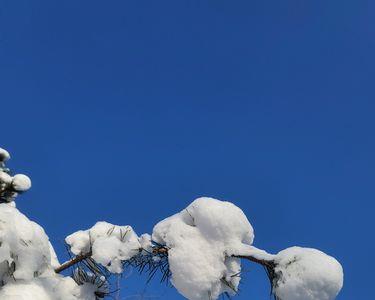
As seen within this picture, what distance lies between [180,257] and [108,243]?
0.56 metres

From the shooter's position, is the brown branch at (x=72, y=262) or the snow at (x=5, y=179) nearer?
the brown branch at (x=72, y=262)

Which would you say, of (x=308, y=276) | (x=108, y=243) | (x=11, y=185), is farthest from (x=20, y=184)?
(x=308, y=276)

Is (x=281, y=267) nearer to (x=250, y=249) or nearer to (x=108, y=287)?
(x=250, y=249)

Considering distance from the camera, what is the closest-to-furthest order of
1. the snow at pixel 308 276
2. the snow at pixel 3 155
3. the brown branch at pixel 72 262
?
the snow at pixel 308 276, the brown branch at pixel 72 262, the snow at pixel 3 155

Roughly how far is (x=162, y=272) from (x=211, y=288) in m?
0.59

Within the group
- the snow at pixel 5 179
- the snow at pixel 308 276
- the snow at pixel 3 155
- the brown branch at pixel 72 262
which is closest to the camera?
the snow at pixel 308 276

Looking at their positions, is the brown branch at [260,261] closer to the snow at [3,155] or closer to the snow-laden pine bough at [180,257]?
the snow-laden pine bough at [180,257]

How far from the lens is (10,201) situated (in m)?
4.50

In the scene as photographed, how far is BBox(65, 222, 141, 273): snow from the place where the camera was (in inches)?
142

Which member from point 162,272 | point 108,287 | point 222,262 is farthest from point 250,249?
point 108,287

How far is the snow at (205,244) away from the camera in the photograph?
3.47 meters

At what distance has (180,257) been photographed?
3529mm

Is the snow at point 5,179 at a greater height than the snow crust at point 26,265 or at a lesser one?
greater

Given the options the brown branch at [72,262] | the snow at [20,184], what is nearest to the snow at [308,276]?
the brown branch at [72,262]
